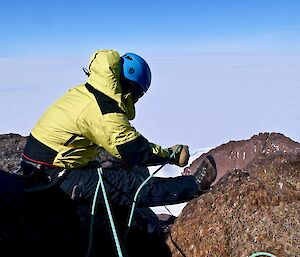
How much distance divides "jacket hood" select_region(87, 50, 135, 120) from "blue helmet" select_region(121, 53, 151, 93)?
13 cm

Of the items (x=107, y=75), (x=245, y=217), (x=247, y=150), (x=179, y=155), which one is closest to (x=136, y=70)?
(x=107, y=75)

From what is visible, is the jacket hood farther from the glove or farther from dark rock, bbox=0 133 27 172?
dark rock, bbox=0 133 27 172

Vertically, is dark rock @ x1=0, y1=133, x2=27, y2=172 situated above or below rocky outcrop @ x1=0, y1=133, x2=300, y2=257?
below

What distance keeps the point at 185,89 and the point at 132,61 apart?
96684 mm

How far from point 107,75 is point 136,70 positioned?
358 mm

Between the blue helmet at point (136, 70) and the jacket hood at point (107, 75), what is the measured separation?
13 cm

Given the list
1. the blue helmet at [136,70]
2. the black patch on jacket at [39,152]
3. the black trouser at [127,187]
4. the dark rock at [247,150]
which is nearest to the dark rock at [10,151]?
the black patch on jacket at [39,152]

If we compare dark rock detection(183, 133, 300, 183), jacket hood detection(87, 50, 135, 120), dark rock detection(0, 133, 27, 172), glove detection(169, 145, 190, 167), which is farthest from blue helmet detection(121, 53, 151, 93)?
dark rock detection(183, 133, 300, 183)

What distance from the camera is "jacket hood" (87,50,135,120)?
3504 mm

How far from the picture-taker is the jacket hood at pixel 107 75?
3.50m

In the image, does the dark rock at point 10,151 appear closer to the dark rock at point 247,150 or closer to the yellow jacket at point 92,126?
the yellow jacket at point 92,126

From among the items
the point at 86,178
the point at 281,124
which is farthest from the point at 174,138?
the point at 86,178

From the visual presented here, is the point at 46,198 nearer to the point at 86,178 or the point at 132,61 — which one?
the point at 86,178

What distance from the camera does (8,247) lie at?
295cm
